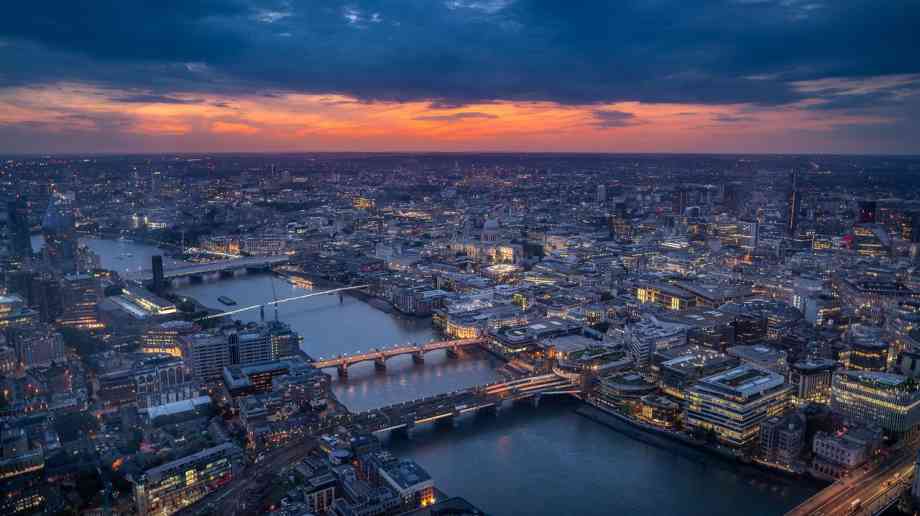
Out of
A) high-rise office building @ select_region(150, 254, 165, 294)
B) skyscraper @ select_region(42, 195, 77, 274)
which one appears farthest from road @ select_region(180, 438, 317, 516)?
high-rise office building @ select_region(150, 254, 165, 294)

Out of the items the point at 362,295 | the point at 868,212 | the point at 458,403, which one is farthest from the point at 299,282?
the point at 868,212

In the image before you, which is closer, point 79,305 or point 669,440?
point 669,440

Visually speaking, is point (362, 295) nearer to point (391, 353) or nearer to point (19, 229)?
point (391, 353)

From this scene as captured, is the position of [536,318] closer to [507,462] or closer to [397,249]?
[507,462]

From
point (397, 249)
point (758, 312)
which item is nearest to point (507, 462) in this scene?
point (758, 312)

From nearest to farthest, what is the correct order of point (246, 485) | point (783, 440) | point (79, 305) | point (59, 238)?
point (246, 485)
point (783, 440)
point (79, 305)
point (59, 238)

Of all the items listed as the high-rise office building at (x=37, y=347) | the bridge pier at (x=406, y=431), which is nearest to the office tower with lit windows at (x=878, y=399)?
the bridge pier at (x=406, y=431)
